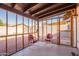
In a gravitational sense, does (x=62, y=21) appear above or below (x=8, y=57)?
above

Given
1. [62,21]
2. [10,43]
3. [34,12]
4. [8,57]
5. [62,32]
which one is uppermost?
[34,12]

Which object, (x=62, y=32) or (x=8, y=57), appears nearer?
(x=8, y=57)

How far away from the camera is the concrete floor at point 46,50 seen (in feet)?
13.3

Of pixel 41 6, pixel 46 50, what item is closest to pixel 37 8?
pixel 41 6

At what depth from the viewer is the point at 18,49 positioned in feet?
13.4

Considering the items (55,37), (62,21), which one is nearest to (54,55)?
(55,37)

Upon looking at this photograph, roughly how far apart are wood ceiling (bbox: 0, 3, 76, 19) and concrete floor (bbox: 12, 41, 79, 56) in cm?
85

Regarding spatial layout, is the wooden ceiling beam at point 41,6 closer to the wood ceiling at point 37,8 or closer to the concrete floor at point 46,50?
the wood ceiling at point 37,8

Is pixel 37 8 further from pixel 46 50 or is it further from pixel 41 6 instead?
pixel 46 50

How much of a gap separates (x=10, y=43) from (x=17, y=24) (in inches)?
22.4

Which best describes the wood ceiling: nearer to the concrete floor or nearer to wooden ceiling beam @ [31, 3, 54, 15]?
wooden ceiling beam @ [31, 3, 54, 15]

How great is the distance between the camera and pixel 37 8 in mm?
4047

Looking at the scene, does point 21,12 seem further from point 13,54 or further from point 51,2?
point 13,54

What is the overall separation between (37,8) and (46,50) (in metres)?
1.25
